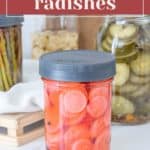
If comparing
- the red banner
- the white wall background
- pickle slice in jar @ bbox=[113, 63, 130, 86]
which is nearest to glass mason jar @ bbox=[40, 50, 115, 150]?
pickle slice in jar @ bbox=[113, 63, 130, 86]

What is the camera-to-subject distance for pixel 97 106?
46cm

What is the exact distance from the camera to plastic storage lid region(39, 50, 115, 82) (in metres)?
0.44

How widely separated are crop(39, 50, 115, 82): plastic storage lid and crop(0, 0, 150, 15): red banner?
9.4 inches

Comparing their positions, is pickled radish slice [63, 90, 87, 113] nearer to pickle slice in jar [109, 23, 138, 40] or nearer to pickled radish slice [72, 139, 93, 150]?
pickled radish slice [72, 139, 93, 150]

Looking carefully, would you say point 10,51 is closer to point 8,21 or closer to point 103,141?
point 8,21

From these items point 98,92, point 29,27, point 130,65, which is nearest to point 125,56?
point 130,65

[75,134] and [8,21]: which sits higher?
[8,21]

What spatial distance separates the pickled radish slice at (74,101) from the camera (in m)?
0.45

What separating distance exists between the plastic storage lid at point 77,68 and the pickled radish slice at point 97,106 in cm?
2

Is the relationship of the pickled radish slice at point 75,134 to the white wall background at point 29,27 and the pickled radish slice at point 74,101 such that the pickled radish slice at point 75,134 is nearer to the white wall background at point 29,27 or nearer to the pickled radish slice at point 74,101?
the pickled radish slice at point 74,101

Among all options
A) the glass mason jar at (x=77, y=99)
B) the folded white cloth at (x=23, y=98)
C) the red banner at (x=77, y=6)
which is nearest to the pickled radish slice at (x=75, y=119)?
the glass mason jar at (x=77, y=99)

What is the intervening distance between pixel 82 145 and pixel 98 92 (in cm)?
6

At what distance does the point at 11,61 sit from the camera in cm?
60

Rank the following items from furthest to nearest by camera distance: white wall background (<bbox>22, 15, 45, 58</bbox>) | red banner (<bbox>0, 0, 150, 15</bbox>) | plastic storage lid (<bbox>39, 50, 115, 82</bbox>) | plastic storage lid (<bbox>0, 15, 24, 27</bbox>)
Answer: white wall background (<bbox>22, 15, 45, 58</bbox>) < red banner (<bbox>0, 0, 150, 15</bbox>) < plastic storage lid (<bbox>0, 15, 24, 27</bbox>) < plastic storage lid (<bbox>39, 50, 115, 82</bbox>)
